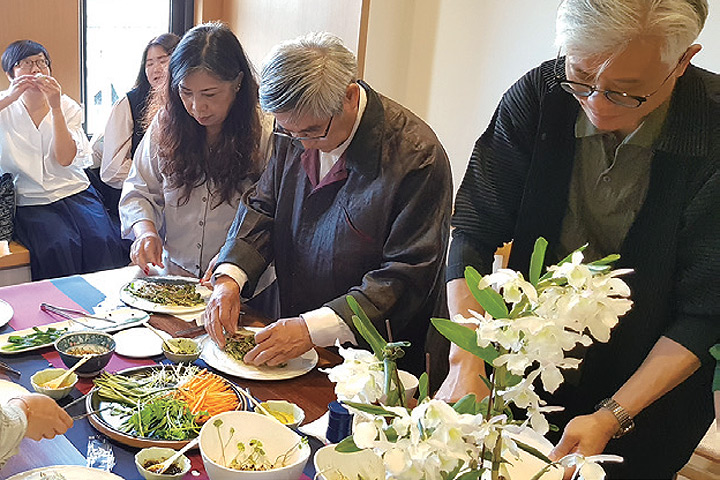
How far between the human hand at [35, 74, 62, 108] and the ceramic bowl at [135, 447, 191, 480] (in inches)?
98.6

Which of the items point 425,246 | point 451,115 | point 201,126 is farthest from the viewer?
point 451,115

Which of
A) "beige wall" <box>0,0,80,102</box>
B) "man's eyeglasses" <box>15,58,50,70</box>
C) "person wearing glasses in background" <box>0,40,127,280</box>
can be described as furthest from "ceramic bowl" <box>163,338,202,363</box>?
"beige wall" <box>0,0,80,102</box>

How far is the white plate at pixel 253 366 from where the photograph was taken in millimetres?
1537

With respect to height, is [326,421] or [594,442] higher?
[594,442]

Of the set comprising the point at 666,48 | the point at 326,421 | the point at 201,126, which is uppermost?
the point at 666,48

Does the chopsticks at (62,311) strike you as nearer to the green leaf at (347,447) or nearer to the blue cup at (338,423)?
the blue cup at (338,423)

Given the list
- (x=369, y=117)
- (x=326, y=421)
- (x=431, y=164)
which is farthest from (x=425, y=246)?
(x=326, y=421)

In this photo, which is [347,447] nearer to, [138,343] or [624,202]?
[624,202]

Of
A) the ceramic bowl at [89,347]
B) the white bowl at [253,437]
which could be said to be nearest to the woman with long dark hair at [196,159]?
the ceramic bowl at [89,347]

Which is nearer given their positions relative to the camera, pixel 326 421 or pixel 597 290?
pixel 597 290

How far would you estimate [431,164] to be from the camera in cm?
177

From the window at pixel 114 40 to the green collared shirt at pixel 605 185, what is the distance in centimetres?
300

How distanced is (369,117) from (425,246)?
0.37 metres

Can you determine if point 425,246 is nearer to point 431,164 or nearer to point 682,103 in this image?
point 431,164
